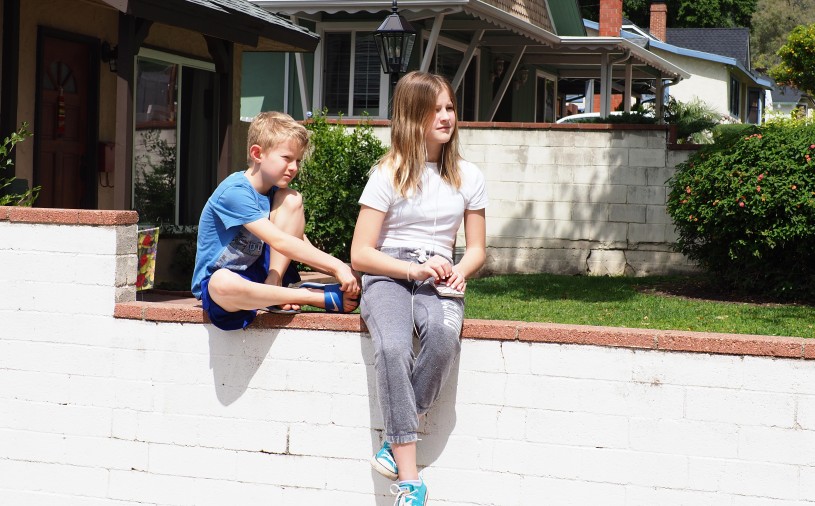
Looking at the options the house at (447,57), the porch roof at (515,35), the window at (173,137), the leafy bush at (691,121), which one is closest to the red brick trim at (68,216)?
the window at (173,137)

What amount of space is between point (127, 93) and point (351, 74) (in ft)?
26.0

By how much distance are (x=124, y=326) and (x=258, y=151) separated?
1.01 meters

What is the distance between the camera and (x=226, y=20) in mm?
9812

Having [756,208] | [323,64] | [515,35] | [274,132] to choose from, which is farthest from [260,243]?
[515,35]

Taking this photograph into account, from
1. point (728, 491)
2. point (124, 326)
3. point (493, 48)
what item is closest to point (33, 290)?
point (124, 326)

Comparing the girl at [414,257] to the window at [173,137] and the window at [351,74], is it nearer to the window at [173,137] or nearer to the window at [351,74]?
the window at [173,137]

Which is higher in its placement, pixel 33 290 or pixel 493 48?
pixel 493 48

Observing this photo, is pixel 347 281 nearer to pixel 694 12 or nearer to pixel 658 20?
pixel 658 20

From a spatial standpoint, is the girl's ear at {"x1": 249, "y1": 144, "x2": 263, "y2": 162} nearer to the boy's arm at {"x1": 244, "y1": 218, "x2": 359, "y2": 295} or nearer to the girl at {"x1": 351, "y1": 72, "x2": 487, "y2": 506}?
the boy's arm at {"x1": 244, "y1": 218, "x2": 359, "y2": 295}

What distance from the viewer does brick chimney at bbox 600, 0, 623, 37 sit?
82.7 feet

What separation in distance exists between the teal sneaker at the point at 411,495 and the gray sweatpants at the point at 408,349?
19cm

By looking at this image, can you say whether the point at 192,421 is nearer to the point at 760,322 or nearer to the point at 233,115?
the point at 760,322

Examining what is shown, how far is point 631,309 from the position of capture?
949cm

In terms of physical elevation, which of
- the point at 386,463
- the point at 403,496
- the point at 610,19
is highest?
the point at 610,19
